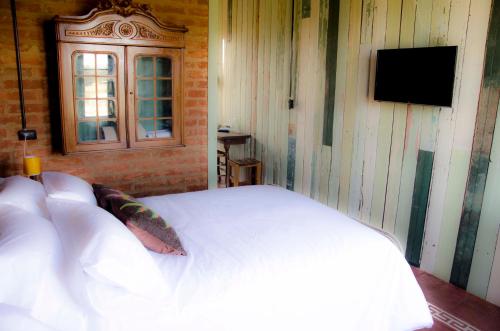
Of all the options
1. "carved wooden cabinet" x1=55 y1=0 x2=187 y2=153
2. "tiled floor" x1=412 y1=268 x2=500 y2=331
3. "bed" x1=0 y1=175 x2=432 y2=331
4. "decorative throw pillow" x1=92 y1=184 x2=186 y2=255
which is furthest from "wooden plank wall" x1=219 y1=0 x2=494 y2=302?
"decorative throw pillow" x1=92 y1=184 x2=186 y2=255

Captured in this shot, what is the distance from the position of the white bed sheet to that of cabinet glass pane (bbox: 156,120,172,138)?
1.12m

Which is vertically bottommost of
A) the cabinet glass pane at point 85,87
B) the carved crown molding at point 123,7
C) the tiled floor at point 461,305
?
the tiled floor at point 461,305

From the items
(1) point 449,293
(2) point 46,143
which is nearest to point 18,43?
(2) point 46,143

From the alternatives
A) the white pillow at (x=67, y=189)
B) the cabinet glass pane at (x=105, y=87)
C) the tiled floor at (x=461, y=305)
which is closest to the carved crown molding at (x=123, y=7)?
the cabinet glass pane at (x=105, y=87)

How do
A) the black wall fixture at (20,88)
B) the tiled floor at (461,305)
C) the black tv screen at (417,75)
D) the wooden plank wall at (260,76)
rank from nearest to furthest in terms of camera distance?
the tiled floor at (461,305)
the black tv screen at (417,75)
the black wall fixture at (20,88)
the wooden plank wall at (260,76)

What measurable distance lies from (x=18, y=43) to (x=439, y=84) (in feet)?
9.41

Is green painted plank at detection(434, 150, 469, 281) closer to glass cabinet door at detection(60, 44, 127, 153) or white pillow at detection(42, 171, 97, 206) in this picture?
white pillow at detection(42, 171, 97, 206)

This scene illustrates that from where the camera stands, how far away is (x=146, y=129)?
3.29m

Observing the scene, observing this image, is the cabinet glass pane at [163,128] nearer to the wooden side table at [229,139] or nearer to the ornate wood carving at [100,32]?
the ornate wood carving at [100,32]

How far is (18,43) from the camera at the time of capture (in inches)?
111

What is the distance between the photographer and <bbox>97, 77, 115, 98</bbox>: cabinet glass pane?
3.03 meters

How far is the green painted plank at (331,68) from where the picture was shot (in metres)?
3.62

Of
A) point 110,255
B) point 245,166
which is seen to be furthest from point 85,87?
point 245,166

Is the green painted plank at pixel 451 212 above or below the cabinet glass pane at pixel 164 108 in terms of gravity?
below
